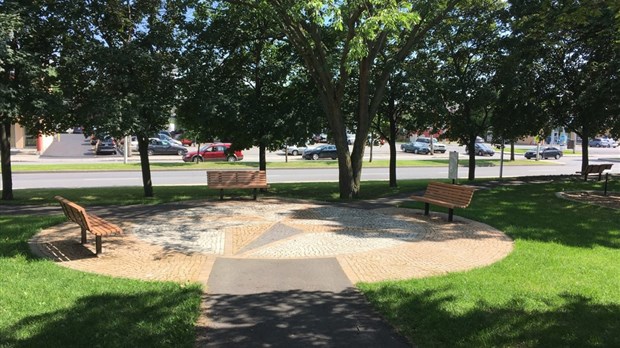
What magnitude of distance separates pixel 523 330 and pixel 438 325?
762 millimetres

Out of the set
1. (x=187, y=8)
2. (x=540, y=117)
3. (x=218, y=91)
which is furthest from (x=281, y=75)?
(x=540, y=117)

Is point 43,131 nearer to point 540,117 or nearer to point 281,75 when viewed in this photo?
point 281,75

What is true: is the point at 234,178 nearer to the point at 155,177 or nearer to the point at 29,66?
the point at 29,66

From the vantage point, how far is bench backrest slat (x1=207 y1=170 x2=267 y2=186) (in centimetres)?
1378

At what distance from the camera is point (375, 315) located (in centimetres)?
501

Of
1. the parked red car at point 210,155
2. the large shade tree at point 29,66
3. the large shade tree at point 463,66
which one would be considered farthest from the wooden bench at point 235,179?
the parked red car at point 210,155

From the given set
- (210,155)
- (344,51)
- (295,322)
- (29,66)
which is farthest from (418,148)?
(295,322)

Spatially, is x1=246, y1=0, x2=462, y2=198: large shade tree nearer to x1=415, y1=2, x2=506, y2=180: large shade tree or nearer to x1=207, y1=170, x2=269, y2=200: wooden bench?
x1=207, y1=170, x2=269, y2=200: wooden bench

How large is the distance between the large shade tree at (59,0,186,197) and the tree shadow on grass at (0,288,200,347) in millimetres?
9348

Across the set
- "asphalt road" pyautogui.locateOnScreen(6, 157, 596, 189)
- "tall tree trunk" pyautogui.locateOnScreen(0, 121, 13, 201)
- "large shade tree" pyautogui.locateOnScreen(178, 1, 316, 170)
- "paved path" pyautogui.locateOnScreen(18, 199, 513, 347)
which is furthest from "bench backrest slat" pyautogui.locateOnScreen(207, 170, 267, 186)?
"asphalt road" pyautogui.locateOnScreen(6, 157, 596, 189)

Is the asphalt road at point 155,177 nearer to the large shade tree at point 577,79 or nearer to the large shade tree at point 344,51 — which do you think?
the large shade tree at point 577,79

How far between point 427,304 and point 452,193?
236 inches

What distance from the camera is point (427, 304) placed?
522 cm

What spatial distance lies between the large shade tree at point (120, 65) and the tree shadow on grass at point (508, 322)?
10794 mm
